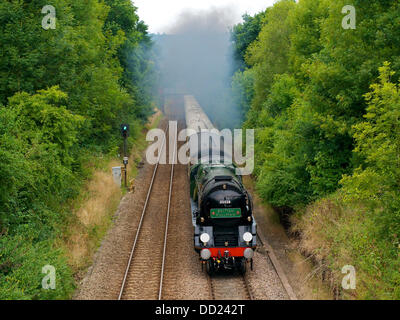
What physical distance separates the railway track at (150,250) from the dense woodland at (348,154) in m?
5.37

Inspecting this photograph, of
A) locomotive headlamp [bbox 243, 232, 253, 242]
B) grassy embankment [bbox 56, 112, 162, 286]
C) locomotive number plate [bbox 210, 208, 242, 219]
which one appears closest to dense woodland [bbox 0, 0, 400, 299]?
grassy embankment [bbox 56, 112, 162, 286]

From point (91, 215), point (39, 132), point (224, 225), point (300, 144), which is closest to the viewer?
point (224, 225)

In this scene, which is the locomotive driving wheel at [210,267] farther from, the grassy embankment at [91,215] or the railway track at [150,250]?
the grassy embankment at [91,215]

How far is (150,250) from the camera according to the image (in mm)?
16203

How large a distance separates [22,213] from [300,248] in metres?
10.4

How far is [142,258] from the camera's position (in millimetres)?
15500

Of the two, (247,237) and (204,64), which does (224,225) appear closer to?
(247,237)

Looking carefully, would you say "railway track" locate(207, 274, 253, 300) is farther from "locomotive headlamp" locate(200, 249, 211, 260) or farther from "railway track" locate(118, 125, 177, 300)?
"railway track" locate(118, 125, 177, 300)

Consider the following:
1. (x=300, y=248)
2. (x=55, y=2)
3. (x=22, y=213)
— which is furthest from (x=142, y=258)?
(x=55, y=2)

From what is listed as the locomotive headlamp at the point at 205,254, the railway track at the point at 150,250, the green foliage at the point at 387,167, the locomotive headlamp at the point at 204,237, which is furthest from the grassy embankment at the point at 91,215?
the green foliage at the point at 387,167

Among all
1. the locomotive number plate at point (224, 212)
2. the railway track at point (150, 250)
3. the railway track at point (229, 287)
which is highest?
the locomotive number plate at point (224, 212)

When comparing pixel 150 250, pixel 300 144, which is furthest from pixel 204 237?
pixel 300 144

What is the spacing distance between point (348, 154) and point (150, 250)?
912 cm

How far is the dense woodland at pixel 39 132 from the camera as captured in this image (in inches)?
463
